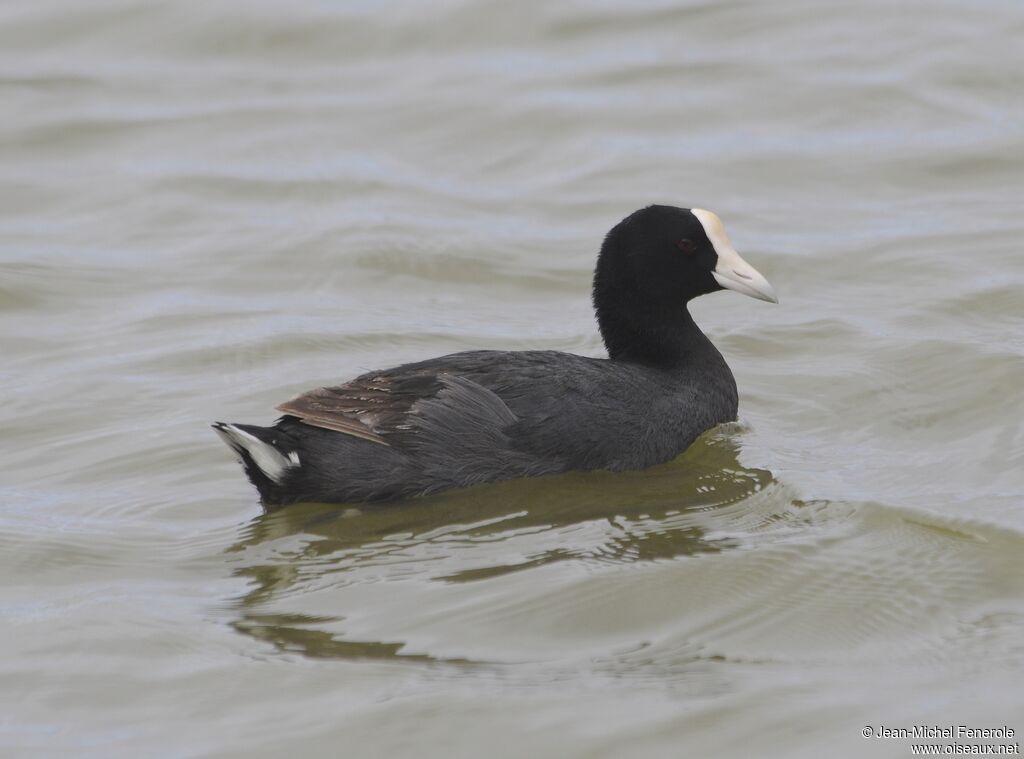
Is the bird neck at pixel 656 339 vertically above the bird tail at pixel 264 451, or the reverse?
the bird neck at pixel 656 339

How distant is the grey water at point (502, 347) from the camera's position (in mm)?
4965

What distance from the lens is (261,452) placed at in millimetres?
6254

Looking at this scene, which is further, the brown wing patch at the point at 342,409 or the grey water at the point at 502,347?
the brown wing patch at the point at 342,409

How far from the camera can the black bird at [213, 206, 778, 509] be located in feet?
20.8

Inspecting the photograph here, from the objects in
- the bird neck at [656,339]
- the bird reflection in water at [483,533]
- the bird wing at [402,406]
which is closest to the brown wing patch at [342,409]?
the bird wing at [402,406]

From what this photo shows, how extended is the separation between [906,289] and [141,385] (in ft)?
13.7

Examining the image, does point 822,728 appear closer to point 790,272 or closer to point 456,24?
point 790,272

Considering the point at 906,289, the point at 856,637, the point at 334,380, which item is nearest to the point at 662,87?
the point at 906,289

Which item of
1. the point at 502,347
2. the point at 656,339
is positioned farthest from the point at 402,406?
the point at 502,347

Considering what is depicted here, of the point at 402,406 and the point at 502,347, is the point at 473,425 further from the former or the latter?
the point at 502,347

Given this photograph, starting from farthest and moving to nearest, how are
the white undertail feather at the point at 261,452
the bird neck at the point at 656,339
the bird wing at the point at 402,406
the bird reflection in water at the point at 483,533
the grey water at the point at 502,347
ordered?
the bird neck at the point at 656,339 → the bird wing at the point at 402,406 → the white undertail feather at the point at 261,452 → the bird reflection in water at the point at 483,533 → the grey water at the point at 502,347

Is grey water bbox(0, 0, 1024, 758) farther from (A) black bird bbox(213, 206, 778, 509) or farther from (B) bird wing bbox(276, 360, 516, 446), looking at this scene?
(B) bird wing bbox(276, 360, 516, 446)

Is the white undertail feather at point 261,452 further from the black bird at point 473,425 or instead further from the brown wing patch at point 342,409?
the brown wing patch at point 342,409

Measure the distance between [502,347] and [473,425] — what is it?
210 cm
